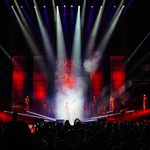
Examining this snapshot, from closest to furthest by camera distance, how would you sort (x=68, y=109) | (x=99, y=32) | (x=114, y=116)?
(x=114, y=116) < (x=68, y=109) < (x=99, y=32)

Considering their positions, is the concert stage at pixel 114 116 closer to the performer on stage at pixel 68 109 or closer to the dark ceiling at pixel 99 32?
the performer on stage at pixel 68 109

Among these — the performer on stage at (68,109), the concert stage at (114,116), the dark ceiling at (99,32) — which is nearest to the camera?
the concert stage at (114,116)

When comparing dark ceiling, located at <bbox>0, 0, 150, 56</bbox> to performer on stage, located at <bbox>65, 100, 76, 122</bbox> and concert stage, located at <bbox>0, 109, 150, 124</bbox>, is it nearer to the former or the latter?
performer on stage, located at <bbox>65, 100, 76, 122</bbox>

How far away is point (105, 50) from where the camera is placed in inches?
945

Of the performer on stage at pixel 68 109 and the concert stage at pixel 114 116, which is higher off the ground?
the performer on stage at pixel 68 109

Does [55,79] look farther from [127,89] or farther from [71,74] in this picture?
[127,89]

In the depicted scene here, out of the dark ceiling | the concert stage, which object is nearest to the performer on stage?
the concert stage

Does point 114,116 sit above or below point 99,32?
below

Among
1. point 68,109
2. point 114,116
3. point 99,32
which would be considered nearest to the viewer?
point 114,116

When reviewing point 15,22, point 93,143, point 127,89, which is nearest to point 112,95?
point 127,89

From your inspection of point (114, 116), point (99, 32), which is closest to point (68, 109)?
point (114, 116)

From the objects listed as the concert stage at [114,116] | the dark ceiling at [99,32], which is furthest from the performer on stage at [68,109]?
the dark ceiling at [99,32]

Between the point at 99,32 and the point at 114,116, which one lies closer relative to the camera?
the point at 114,116

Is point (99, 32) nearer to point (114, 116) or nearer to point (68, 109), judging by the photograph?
point (68, 109)
